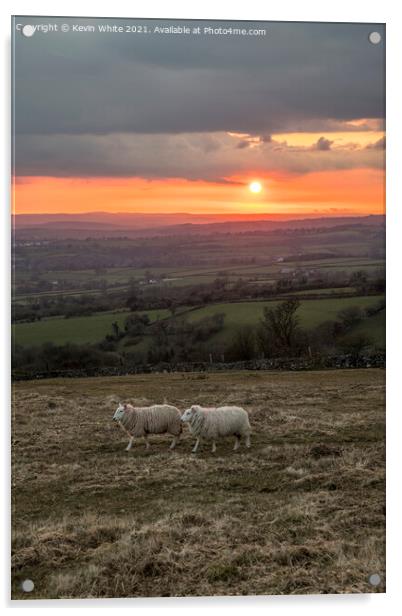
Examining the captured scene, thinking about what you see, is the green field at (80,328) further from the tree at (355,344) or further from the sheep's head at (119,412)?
the tree at (355,344)

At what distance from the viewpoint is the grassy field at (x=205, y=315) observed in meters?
8.63

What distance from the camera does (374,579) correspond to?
329 inches

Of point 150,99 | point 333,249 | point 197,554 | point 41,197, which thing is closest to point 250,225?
point 333,249

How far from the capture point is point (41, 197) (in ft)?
27.7

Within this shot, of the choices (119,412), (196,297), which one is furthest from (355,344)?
(119,412)

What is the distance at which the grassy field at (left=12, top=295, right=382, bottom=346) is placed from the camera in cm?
863

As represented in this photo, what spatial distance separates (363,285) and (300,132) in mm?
2048

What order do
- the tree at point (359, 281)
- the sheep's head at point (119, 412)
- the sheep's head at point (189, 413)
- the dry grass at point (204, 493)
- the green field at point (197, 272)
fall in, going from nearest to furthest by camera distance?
the dry grass at point (204, 493) → the green field at point (197, 272) → the tree at point (359, 281) → the sheep's head at point (119, 412) → the sheep's head at point (189, 413)

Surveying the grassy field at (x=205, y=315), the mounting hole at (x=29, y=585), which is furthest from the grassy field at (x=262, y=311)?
the mounting hole at (x=29, y=585)

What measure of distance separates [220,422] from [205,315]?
1424mm

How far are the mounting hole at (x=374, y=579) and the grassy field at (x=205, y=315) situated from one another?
298 centimetres

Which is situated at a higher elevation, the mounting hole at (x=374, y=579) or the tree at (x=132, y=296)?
the tree at (x=132, y=296)

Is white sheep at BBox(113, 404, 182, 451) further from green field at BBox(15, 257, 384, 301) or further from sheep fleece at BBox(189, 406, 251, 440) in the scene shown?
green field at BBox(15, 257, 384, 301)

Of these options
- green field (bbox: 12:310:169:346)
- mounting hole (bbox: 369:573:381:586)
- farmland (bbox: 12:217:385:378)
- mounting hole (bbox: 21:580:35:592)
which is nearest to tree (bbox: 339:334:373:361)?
farmland (bbox: 12:217:385:378)
